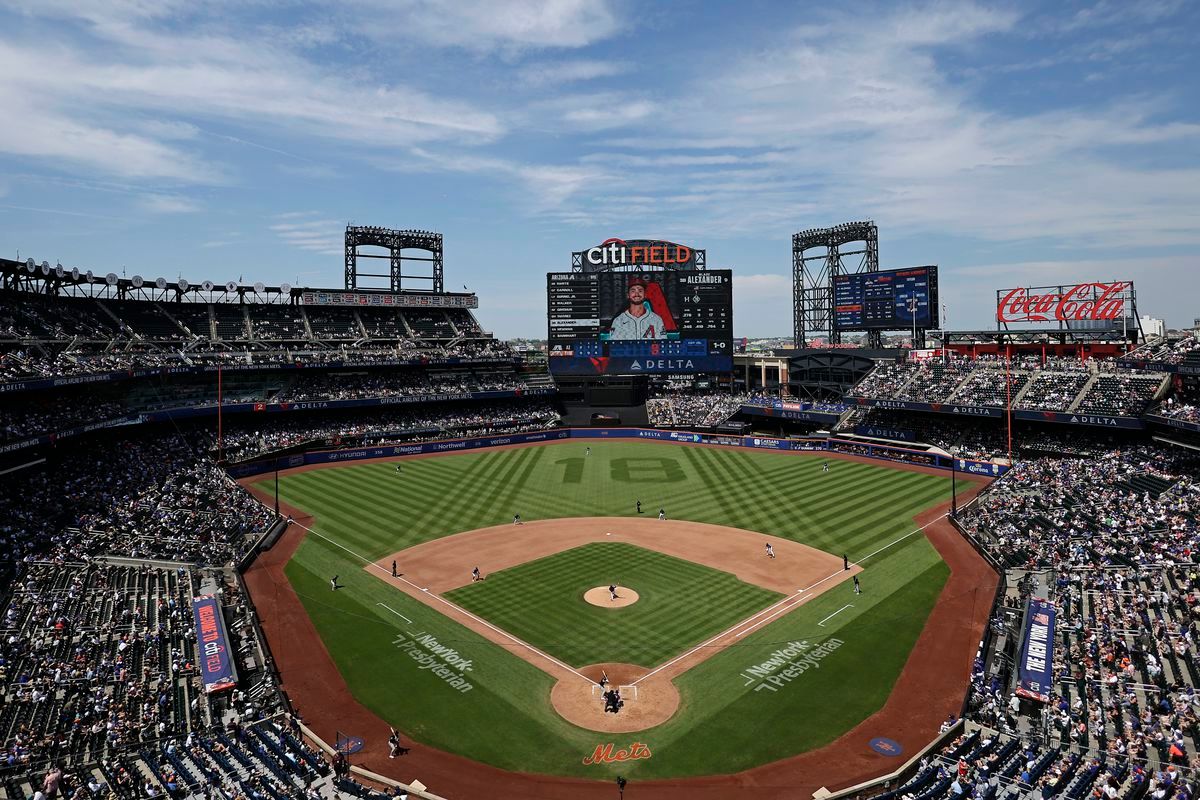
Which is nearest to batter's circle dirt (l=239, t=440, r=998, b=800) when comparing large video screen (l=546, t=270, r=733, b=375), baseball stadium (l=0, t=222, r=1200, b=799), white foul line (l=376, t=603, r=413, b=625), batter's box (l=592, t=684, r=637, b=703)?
baseball stadium (l=0, t=222, r=1200, b=799)

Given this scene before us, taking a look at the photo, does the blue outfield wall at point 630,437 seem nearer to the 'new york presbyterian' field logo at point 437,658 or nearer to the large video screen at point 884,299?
the large video screen at point 884,299

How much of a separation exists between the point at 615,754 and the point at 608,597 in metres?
11.5

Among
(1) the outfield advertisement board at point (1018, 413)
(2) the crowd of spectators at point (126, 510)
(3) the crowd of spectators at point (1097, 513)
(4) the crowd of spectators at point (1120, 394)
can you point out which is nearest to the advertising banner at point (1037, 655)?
(3) the crowd of spectators at point (1097, 513)

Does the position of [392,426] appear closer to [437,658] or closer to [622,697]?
[437,658]

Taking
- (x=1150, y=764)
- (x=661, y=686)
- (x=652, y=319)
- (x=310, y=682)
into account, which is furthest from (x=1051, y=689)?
(x=652, y=319)

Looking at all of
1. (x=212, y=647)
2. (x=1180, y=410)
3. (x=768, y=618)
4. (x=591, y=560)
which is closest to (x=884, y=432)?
(x=1180, y=410)

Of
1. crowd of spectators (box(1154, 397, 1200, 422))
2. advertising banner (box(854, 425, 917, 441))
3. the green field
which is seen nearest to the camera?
the green field

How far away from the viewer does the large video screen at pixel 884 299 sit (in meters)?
77.8

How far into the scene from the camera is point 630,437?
80062 millimetres

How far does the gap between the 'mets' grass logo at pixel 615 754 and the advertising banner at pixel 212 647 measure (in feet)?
42.4

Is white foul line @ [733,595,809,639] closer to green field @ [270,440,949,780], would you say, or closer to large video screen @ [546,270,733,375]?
green field @ [270,440,949,780]

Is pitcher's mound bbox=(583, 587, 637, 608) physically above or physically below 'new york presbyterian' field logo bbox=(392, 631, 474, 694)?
above

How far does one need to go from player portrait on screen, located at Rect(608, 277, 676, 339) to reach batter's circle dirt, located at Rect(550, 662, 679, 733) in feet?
188

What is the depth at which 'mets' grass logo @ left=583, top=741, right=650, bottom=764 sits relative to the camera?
2058cm
